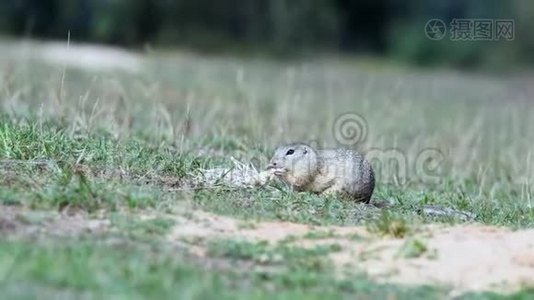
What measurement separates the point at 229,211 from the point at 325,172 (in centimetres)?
165

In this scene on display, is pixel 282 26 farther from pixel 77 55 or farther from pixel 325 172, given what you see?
pixel 325 172

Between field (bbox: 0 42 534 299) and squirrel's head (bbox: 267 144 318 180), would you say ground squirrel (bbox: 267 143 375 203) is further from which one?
field (bbox: 0 42 534 299)

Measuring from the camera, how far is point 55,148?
404 inches

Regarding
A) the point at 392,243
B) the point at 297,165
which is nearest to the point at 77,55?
the point at 297,165

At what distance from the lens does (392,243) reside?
8500mm

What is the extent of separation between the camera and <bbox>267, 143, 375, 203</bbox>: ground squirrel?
34.4ft

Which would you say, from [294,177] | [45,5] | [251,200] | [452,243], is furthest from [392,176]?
[45,5]

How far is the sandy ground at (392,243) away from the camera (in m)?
7.91

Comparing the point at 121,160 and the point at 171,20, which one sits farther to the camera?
the point at 171,20

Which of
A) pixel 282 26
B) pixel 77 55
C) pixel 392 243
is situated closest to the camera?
pixel 392 243

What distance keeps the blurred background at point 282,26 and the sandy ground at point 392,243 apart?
66.1 feet

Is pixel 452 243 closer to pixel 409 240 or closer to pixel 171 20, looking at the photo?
pixel 409 240

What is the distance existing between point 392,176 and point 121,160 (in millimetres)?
3277

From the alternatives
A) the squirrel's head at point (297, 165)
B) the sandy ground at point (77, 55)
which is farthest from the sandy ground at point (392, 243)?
the sandy ground at point (77, 55)
